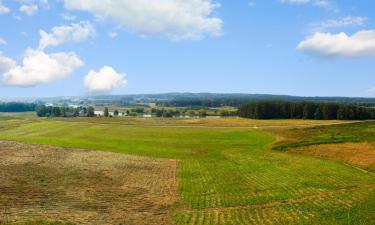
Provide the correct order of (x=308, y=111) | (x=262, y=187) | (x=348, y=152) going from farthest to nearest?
(x=308, y=111) < (x=348, y=152) < (x=262, y=187)

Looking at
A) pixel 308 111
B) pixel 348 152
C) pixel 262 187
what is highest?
pixel 308 111

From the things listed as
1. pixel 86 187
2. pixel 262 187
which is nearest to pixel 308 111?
pixel 262 187

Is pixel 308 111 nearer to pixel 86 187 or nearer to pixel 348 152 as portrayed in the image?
pixel 348 152

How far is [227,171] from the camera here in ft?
162

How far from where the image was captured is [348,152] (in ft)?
202

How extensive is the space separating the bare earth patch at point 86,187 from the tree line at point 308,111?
117 m

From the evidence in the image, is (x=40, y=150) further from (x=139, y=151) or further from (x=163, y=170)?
(x=163, y=170)

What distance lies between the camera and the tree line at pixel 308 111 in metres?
160

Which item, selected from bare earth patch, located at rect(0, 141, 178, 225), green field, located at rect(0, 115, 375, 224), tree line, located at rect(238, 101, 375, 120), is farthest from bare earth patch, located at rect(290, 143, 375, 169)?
tree line, located at rect(238, 101, 375, 120)

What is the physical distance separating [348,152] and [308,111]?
105 m

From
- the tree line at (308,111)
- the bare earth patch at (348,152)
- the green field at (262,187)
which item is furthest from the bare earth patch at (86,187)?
the tree line at (308,111)

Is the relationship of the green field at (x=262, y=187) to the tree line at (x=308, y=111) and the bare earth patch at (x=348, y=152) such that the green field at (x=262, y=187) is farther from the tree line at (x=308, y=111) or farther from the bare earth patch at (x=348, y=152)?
the tree line at (x=308, y=111)

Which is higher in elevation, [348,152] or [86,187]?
[348,152]

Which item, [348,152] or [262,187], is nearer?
[262,187]
